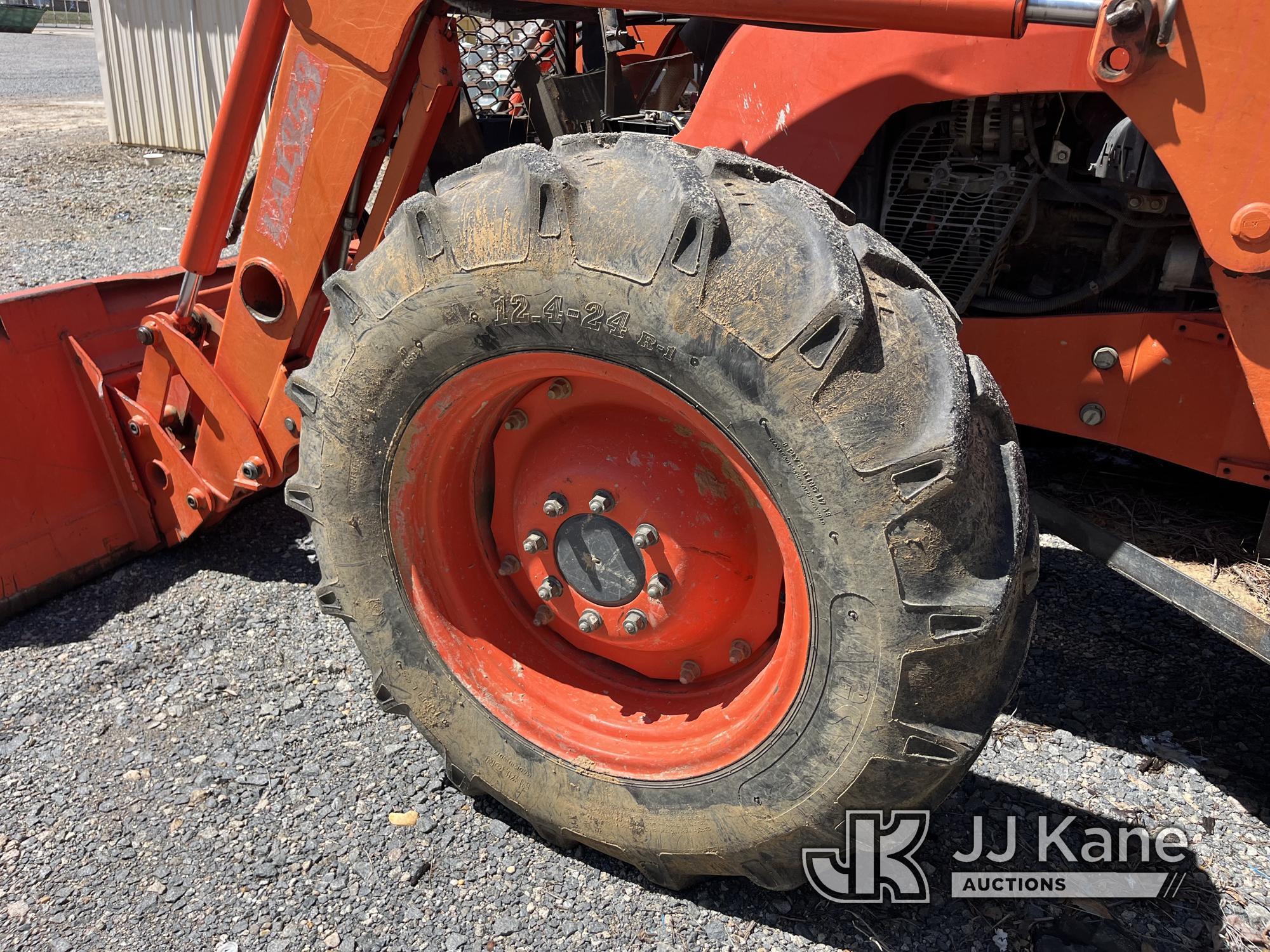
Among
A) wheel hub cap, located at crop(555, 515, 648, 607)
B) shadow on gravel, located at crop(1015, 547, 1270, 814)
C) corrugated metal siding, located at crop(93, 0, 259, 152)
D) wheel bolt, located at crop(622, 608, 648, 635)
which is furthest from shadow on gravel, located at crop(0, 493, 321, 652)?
corrugated metal siding, located at crop(93, 0, 259, 152)

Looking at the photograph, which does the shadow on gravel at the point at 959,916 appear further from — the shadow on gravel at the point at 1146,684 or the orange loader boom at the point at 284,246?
the orange loader boom at the point at 284,246

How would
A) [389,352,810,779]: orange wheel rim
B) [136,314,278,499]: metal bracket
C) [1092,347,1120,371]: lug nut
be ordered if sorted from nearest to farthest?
[389,352,810,779]: orange wheel rim < [1092,347,1120,371]: lug nut < [136,314,278,499]: metal bracket

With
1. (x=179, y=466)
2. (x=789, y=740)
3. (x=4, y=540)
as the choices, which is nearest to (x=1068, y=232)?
(x=789, y=740)

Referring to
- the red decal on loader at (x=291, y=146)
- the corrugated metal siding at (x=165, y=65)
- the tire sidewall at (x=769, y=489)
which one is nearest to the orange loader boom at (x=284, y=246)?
the red decal on loader at (x=291, y=146)

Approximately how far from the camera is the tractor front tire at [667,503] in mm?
1633

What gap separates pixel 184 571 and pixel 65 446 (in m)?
0.56

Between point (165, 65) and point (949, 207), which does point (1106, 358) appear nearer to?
point (949, 207)

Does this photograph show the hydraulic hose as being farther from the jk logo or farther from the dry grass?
the jk logo

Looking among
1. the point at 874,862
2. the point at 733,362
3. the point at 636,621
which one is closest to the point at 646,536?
the point at 636,621

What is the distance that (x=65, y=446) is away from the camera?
10.7ft

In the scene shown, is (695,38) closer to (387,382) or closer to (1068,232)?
(1068,232)

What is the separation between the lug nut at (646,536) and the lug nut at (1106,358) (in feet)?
3.59

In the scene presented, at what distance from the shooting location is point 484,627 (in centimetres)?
233

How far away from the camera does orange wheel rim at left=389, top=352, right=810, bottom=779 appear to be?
6.65ft
